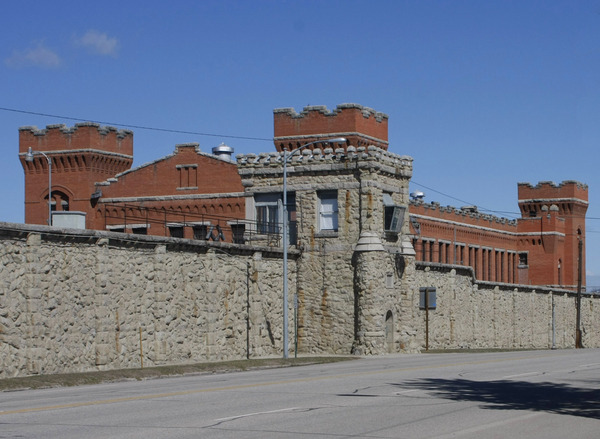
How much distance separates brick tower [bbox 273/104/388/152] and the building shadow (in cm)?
3962

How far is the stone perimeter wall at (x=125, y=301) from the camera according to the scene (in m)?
27.5

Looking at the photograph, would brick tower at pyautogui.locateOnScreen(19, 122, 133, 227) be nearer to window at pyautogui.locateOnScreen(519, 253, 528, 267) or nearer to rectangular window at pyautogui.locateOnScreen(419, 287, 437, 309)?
rectangular window at pyautogui.locateOnScreen(419, 287, 437, 309)

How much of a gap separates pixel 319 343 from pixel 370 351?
2522mm

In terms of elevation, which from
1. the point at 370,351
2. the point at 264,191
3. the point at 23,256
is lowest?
the point at 370,351

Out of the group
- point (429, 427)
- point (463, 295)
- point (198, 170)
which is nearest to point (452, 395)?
point (429, 427)

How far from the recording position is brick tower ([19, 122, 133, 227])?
67.5 m

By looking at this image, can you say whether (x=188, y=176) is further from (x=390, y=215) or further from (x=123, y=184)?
(x=390, y=215)

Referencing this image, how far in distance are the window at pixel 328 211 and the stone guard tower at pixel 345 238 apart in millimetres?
41

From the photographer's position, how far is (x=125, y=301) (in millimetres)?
31641

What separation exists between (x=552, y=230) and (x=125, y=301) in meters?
69.2

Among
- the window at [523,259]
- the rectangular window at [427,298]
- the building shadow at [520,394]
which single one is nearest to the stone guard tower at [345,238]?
the rectangular window at [427,298]

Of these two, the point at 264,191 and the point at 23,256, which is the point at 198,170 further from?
the point at 23,256

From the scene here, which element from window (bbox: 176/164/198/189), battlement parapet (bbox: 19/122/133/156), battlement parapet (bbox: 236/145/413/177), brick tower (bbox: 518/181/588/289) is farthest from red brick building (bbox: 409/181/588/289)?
battlement parapet (bbox: 236/145/413/177)

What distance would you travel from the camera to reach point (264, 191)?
4322cm
